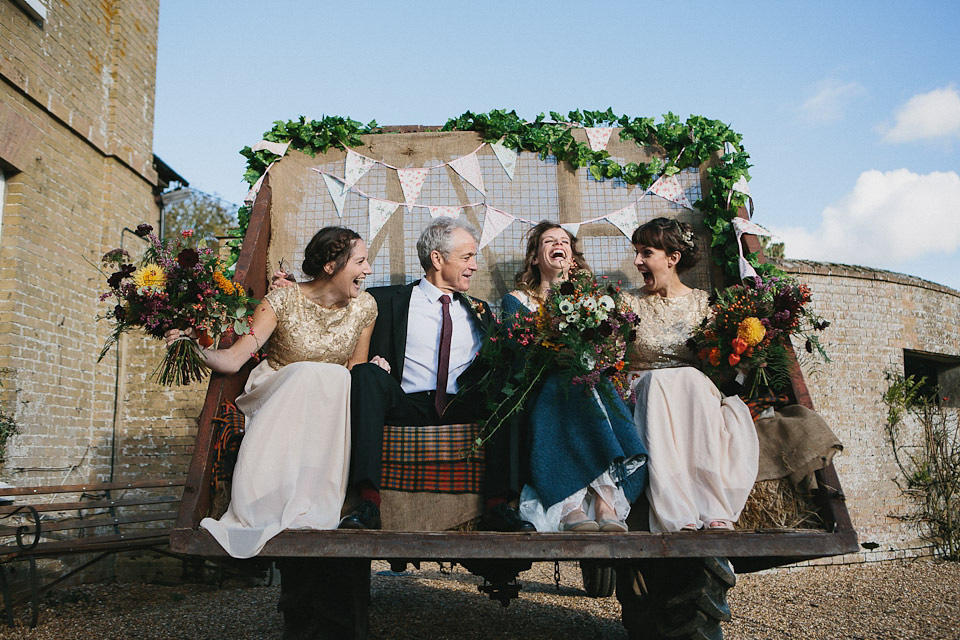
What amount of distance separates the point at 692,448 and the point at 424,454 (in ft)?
3.64

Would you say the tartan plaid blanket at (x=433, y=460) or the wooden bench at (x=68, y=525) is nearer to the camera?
the tartan plaid blanket at (x=433, y=460)

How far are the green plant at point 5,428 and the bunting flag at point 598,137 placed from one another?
5117 millimetres

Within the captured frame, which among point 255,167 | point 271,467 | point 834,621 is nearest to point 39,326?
point 255,167

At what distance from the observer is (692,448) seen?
10.4 ft

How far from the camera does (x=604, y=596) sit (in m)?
6.61

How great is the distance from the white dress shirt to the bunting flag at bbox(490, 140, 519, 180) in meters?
1.07

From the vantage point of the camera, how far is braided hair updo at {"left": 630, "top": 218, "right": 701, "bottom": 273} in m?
3.98

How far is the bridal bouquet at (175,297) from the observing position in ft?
10.3

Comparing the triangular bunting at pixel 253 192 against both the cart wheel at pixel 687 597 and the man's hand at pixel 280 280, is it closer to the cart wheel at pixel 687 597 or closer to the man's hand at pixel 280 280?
the man's hand at pixel 280 280

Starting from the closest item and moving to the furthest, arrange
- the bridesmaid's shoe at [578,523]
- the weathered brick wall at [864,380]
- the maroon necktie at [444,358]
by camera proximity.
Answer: the bridesmaid's shoe at [578,523] → the maroon necktie at [444,358] → the weathered brick wall at [864,380]

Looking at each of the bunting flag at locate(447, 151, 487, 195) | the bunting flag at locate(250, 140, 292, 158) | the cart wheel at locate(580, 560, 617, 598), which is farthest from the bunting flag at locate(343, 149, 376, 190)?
the cart wheel at locate(580, 560, 617, 598)

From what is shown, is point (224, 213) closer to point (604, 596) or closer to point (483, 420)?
point (604, 596)

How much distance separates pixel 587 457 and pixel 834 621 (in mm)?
4280

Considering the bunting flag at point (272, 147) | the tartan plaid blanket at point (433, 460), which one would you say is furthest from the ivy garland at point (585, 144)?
the tartan plaid blanket at point (433, 460)
